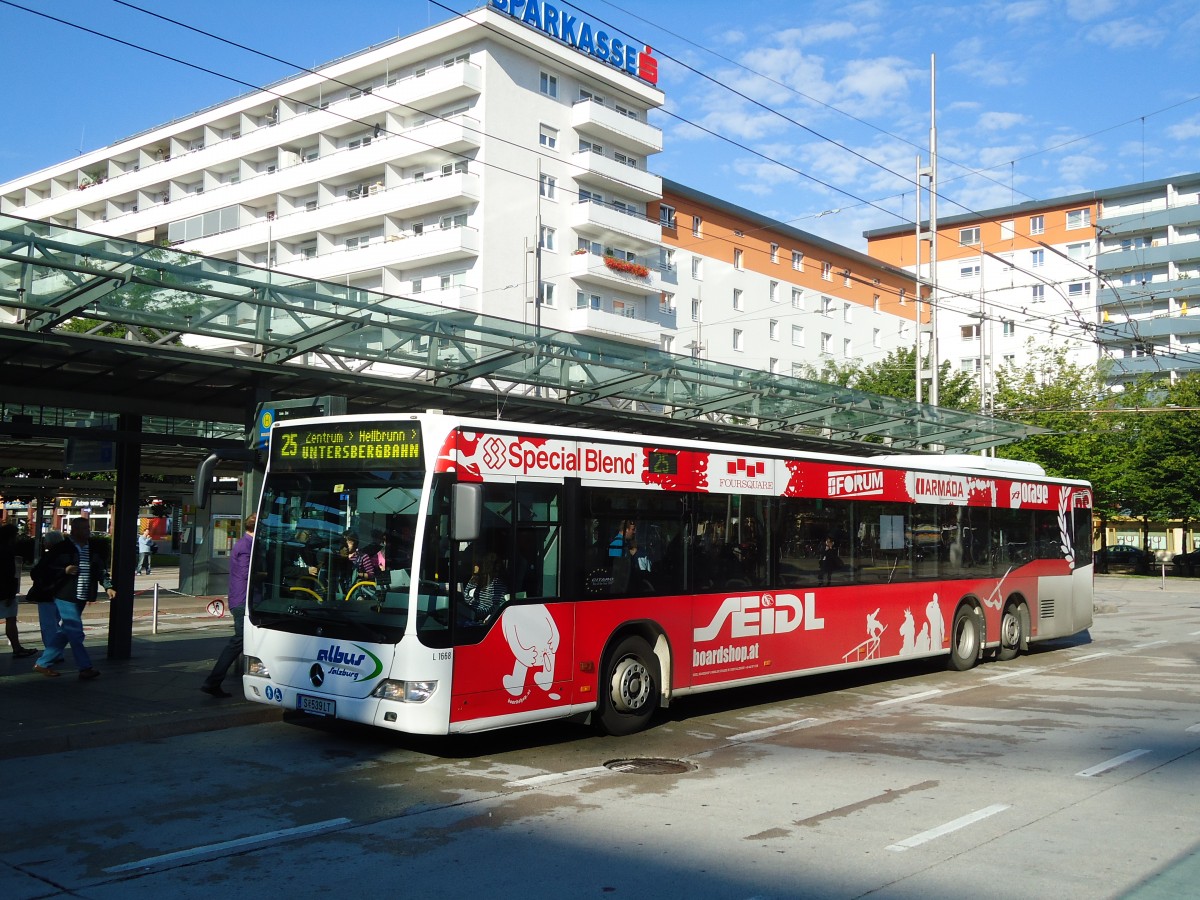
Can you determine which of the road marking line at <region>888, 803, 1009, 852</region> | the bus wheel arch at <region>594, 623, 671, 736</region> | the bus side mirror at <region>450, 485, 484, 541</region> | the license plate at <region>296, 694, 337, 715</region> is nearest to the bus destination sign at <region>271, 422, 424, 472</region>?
the bus side mirror at <region>450, 485, 484, 541</region>

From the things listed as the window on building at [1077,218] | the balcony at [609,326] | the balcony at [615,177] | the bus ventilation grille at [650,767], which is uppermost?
the window on building at [1077,218]

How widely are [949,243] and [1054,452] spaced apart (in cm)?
2841

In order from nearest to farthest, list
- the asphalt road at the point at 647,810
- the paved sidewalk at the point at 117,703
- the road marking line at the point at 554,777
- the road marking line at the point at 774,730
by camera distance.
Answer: the asphalt road at the point at 647,810
the road marking line at the point at 554,777
the paved sidewalk at the point at 117,703
the road marking line at the point at 774,730

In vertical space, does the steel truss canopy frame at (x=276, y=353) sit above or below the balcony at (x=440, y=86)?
below

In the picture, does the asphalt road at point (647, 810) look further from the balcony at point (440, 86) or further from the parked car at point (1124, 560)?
the parked car at point (1124, 560)

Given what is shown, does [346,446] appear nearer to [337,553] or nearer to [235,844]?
[337,553]

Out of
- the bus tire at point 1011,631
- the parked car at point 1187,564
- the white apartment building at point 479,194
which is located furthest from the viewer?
the parked car at point 1187,564

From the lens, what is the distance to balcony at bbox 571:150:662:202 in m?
50.5

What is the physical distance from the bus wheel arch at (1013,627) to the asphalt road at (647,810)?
4.82m

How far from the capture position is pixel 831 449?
77.0 feet

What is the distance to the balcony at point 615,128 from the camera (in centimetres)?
5084

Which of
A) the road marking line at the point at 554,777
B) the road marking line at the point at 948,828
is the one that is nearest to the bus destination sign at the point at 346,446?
the road marking line at the point at 554,777

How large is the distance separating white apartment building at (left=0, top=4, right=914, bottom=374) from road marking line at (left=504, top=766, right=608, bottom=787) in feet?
106

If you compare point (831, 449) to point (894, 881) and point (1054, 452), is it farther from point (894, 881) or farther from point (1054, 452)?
point (1054, 452)
